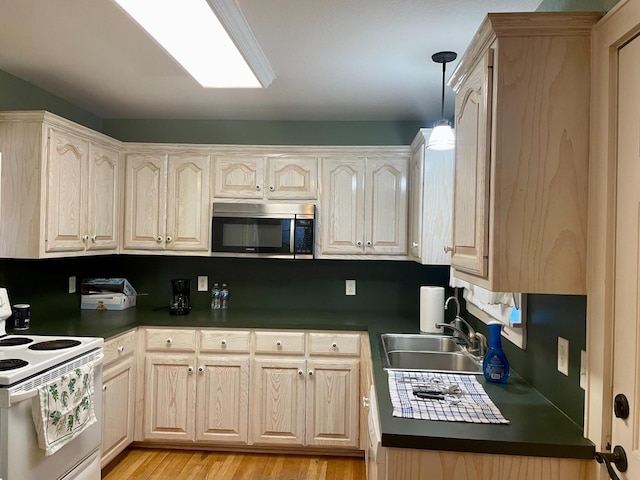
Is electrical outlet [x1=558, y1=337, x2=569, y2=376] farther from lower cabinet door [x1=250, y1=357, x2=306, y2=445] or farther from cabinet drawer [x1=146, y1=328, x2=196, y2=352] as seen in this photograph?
cabinet drawer [x1=146, y1=328, x2=196, y2=352]

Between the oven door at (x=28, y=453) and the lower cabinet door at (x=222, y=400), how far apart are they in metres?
0.81

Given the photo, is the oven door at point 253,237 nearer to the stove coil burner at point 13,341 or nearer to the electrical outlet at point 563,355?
the stove coil burner at point 13,341

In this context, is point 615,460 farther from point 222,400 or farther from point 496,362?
point 222,400

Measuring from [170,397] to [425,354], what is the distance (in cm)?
171

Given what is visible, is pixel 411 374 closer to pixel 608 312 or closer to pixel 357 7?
pixel 608 312

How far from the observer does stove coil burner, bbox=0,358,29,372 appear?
194 centimetres

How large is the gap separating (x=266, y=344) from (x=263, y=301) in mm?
675

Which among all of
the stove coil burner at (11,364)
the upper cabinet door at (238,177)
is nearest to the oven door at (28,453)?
the stove coil burner at (11,364)

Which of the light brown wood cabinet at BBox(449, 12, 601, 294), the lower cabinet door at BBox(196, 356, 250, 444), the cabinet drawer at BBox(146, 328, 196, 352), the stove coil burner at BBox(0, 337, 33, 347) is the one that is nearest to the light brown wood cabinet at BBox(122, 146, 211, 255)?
the cabinet drawer at BBox(146, 328, 196, 352)

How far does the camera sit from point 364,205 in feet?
11.1

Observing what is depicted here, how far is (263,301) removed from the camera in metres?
3.73

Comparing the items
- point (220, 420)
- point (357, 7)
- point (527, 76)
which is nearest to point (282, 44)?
point (357, 7)

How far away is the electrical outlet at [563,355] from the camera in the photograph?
1590mm

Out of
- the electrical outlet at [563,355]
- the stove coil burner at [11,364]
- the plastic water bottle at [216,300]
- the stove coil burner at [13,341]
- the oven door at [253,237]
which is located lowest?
the stove coil burner at [11,364]
